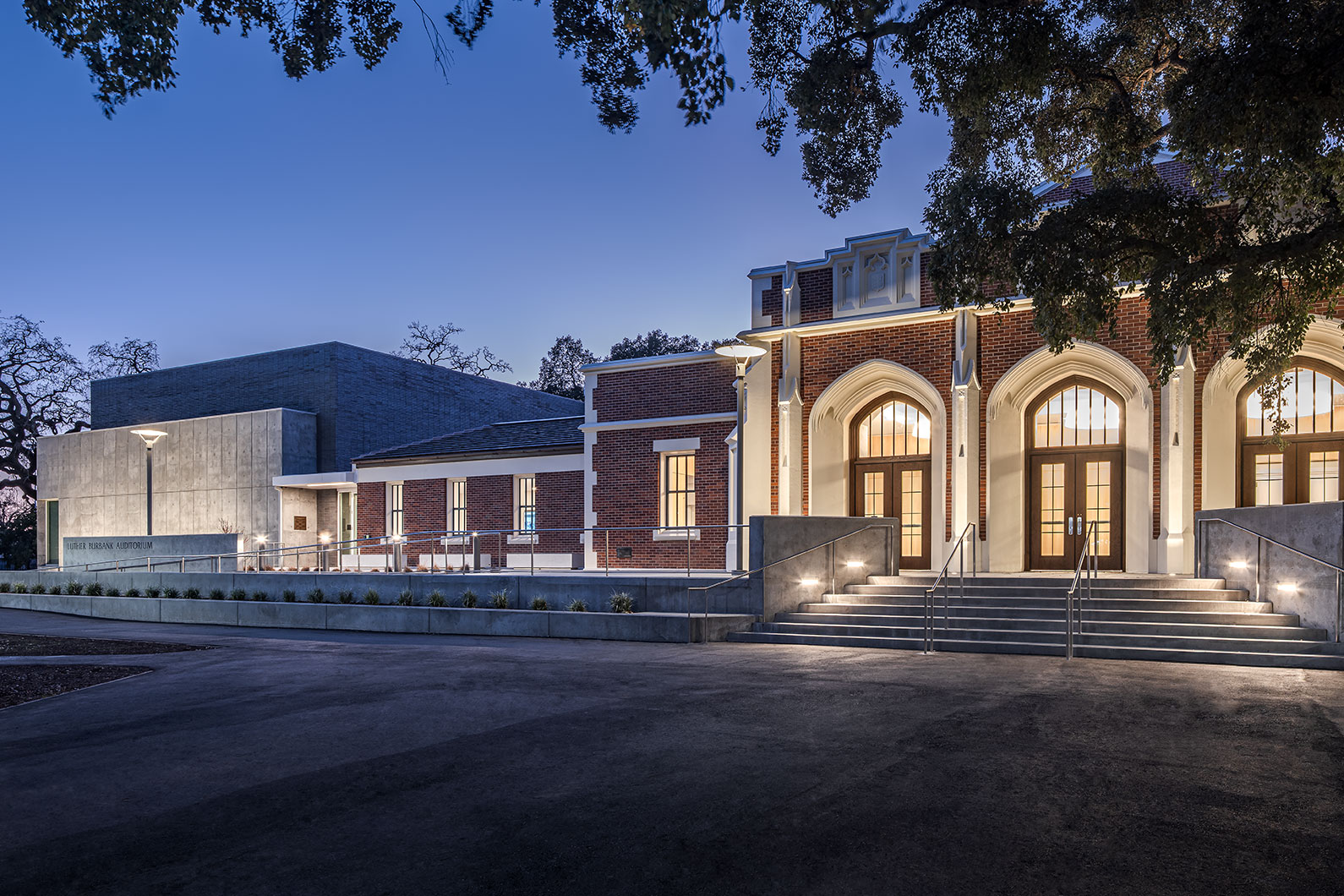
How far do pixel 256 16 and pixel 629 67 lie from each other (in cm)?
352

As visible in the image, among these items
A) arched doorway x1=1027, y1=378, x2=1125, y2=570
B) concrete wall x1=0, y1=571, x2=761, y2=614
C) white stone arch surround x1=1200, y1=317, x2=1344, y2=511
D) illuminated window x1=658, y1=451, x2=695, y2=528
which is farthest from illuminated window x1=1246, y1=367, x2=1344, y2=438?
illuminated window x1=658, y1=451, x2=695, y2=528

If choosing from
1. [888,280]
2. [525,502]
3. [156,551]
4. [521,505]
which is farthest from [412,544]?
[888,280]

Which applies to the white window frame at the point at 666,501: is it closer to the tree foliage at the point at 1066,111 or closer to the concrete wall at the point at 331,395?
the tree foliage at the point at 1066,111

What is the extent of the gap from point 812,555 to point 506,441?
504 inches

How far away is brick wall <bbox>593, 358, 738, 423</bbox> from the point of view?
2139 centimetres

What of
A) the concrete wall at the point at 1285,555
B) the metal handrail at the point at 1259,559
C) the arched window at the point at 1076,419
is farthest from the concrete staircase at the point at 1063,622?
the arched window at the point at 1076,419

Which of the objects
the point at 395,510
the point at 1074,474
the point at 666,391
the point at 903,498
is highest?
the point at 666,391

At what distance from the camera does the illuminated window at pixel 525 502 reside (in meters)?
24.8

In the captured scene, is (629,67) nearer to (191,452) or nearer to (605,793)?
(605,793)

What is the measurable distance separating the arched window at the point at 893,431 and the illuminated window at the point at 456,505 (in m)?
11.7

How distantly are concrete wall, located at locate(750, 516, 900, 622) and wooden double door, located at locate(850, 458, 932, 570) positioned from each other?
4.44ft

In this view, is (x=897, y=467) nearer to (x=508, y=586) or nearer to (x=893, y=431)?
(x=893, y=431)

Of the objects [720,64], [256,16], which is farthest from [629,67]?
[256,16]

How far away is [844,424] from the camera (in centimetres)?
1939
